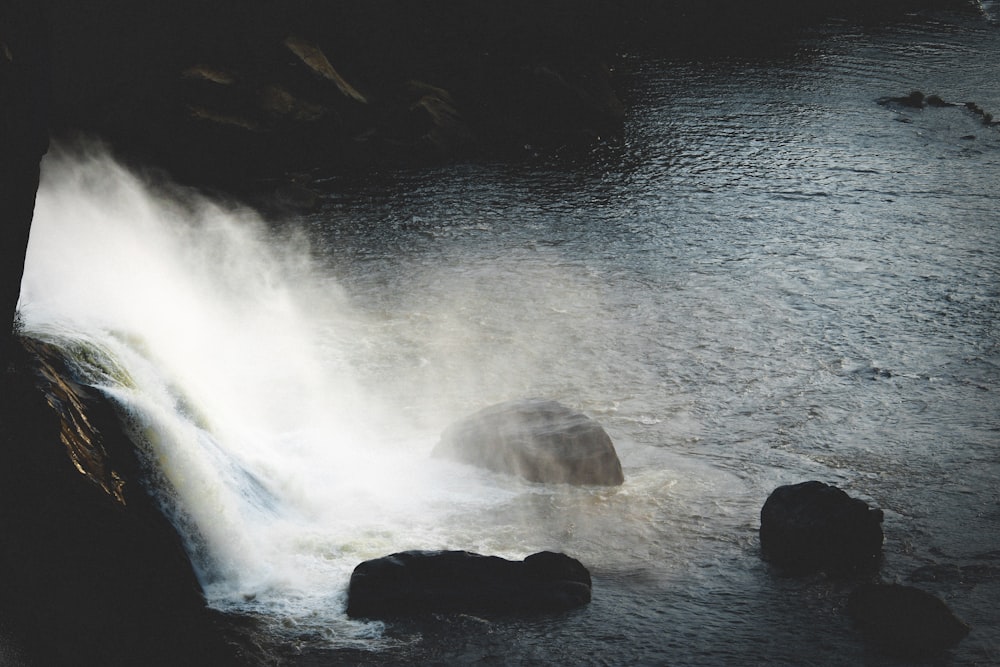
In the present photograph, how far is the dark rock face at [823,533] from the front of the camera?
40.2 ft

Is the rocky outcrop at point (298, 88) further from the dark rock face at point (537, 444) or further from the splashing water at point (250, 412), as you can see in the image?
the dark rock face at point (537, 444)

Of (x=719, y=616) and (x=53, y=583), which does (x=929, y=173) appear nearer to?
(x=719, y=616)

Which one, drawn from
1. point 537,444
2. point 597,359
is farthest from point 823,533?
point 597,359

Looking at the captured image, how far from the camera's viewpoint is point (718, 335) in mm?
19781

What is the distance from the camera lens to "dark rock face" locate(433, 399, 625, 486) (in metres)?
14.4

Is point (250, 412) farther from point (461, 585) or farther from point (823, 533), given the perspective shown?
point (823, 533)

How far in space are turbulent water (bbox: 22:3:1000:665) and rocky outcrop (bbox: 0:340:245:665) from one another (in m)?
0.61

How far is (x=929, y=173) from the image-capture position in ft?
94.9

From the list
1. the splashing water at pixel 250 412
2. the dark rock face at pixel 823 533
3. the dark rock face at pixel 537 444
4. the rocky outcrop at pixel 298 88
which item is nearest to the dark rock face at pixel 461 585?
the splashing water at pixel 250 412

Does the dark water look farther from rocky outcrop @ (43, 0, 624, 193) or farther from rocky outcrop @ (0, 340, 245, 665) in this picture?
rocky outcrop @ (43, 0, 624, 193)

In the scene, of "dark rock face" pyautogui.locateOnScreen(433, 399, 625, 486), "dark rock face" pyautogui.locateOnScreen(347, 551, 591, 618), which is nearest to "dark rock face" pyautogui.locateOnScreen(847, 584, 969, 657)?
"dark rock face" pyautogui.locateOnScreen(347, 551, 591, 618)

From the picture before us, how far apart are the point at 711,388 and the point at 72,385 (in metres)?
9.76

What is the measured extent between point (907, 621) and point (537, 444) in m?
5.25

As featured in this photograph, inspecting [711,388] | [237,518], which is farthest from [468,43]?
[237,518]
